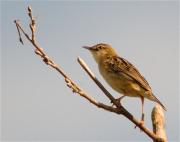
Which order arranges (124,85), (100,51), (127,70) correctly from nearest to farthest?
1. (124,85)
2. (127,70)
3. (100,51)

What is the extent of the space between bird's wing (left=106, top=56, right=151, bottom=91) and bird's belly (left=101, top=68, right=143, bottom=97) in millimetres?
95

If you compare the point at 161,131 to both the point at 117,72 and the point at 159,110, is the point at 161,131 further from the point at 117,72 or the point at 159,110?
the point at 117,72

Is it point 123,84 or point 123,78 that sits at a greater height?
point 123,78

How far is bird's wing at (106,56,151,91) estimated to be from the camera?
5968 mm

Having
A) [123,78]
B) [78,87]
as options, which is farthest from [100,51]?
[78,87]

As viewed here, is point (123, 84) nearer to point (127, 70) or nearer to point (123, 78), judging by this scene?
point (123, 78)

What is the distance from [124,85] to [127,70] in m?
0.46

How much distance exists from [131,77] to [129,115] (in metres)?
3.02

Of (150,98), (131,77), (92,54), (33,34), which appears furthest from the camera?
(92,54)

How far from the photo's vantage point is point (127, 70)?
6.32 m

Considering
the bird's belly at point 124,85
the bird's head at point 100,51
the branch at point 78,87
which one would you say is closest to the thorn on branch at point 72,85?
the branch at point 78,87

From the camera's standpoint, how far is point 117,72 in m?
6.21

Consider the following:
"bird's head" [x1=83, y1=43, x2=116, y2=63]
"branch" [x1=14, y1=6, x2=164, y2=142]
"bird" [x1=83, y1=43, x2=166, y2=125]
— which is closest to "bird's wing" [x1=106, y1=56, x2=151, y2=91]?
"bird" [x1=83, y1=43, x2=166, y2=125]

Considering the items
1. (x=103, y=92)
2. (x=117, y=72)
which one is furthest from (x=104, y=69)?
(x=103, y=92)
